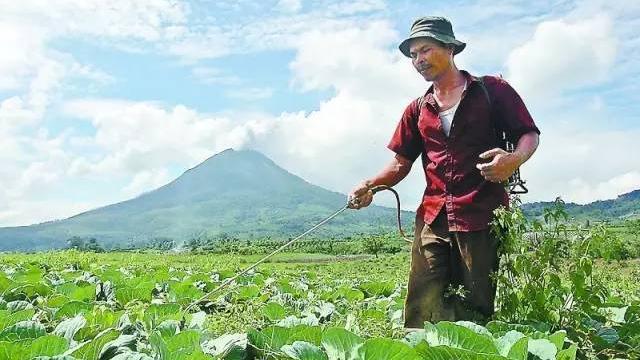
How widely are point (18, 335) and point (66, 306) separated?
1.45m

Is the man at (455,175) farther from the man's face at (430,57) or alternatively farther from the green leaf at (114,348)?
the green leaf at (114,348)

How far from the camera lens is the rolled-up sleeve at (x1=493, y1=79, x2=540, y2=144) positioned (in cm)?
432

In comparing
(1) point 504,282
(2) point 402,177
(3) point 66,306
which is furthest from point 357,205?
(3) point 66,306

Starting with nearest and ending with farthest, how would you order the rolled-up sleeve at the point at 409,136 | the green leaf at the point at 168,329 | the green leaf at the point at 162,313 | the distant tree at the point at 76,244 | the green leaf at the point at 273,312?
1. the green leaf at the point at 168,329
2. the green leaf at the point at 162,313
3. the green leaf at the point at 273,312
4. the rolled-up sleeve at the point at 409,136
5. the distant tree at the point at 76,244

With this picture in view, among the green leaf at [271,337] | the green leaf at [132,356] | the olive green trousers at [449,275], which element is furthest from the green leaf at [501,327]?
the green leaf at [132,356]

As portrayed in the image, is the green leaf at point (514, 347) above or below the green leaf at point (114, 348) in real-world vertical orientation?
below

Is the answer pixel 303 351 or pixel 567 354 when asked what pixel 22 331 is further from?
pixel 567 354

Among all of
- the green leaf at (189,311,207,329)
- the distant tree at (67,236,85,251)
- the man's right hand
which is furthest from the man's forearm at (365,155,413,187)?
the distant tree at (67,236,85,251)

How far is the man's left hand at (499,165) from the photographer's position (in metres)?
4.07

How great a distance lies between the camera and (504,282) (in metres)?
4.28

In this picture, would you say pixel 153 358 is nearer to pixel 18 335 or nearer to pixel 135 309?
pixel 18 335

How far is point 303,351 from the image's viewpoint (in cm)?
304

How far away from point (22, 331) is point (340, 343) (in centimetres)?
155

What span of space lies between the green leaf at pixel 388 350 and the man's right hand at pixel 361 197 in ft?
6.30
